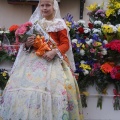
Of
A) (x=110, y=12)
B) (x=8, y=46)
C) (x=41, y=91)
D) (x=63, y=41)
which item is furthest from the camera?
(x=110, y=12)

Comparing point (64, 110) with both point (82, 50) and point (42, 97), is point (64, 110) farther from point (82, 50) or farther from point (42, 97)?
point (82, 50)

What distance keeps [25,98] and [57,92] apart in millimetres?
286

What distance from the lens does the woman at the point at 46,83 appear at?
3059 mm

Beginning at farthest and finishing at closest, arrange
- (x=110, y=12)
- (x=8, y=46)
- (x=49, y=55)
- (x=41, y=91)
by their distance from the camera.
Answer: (x=110, y=12)
(x=8, y=46)
(x=49, y=55)
(x=41, y=91)

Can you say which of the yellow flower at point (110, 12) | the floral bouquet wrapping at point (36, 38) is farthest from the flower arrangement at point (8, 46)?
the yellow flower at point (110, 12)

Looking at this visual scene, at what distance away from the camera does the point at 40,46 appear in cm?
340

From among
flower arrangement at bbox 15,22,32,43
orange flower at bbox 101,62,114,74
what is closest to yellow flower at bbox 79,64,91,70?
orange flower at bbox 101,62,114,74

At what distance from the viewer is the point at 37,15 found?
372 cm

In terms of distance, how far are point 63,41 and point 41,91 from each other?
624 millimetres

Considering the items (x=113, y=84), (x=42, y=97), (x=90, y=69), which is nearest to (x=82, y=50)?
(x=90, y=69)

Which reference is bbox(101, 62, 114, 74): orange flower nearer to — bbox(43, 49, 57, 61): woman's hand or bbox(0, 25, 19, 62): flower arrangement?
bbox(43, 49, 57, 61): woman's hand

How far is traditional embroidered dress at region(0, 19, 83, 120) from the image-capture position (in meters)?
3.05

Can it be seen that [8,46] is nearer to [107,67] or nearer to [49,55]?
[49,55]

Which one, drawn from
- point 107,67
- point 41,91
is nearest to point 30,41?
point 41,91
